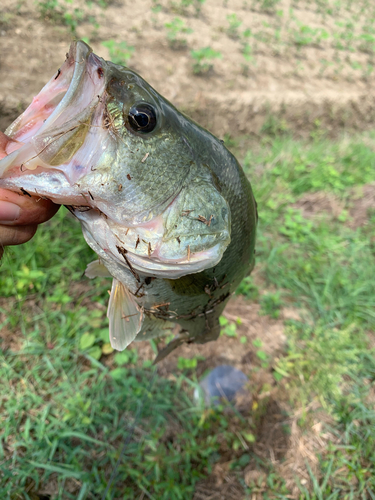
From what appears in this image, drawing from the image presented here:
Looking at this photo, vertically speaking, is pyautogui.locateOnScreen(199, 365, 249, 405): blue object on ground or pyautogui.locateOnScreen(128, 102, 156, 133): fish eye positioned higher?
pyautogui.locateOnScreen(128, 102, 156, 133): fish eye

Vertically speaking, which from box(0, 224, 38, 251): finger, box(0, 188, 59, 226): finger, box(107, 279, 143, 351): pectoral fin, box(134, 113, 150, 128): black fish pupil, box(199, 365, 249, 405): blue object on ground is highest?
box(134, 113, 150, 128): black fish pupil

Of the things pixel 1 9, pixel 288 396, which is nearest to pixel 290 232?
pixel 288 396

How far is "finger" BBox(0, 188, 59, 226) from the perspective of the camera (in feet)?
2.65

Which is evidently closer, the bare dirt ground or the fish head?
the fish head

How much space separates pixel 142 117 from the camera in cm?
79

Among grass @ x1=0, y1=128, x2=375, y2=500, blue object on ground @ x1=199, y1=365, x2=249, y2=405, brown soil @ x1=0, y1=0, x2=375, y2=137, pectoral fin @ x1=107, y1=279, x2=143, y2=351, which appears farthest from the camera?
brown soil @ x1=0, y1=0, x2=375, y2=137

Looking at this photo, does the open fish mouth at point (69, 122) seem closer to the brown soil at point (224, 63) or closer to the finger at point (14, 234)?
the finger at point (14, 234)

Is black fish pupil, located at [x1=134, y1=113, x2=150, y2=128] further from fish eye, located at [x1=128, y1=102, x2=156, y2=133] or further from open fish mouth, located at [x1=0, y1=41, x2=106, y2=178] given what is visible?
open fish mouth, located at [x1=0, y1=41, x2=106, y2=178]

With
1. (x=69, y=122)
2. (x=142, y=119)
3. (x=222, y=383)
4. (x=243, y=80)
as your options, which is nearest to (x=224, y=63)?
(x=243, y=80)

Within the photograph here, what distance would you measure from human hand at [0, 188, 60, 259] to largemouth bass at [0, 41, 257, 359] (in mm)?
55

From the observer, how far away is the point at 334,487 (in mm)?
2055

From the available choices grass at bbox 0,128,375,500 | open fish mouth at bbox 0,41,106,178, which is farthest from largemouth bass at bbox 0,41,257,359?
grass at bbox 0,128,375,500

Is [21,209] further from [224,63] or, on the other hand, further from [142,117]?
[224,63]

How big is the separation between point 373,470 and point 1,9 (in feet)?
18.8
